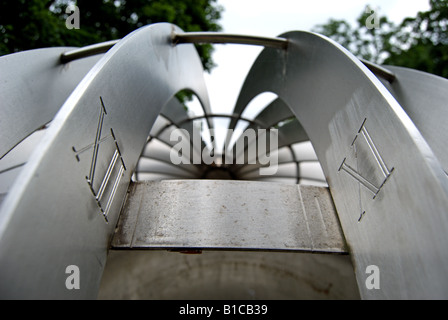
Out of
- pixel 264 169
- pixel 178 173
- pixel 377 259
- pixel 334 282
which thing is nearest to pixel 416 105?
pixel 377 259

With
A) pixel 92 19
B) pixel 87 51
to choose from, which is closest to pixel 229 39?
pixel 87 51

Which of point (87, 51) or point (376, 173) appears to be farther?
point (87, 51)

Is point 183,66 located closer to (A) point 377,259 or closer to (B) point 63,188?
(B) point 63,188

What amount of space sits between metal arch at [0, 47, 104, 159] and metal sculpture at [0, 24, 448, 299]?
29 millimetres

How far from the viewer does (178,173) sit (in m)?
16.9

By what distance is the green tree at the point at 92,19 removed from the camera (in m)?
10.8

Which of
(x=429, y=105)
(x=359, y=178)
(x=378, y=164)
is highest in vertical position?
(x=429, y=105)

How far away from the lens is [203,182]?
6102 mm

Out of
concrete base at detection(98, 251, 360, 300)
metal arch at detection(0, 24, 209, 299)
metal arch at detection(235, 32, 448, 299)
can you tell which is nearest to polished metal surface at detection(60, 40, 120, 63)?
metal arch at detection(0, 24, 209, 299)

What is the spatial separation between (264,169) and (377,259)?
1197 centimetres

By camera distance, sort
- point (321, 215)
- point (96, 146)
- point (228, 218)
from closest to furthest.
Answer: point (96, 146), point (228, 218), point (321, 215)

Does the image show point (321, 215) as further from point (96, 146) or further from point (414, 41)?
point (414, 41)

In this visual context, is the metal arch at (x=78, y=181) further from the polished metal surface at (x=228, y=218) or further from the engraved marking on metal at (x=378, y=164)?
the engraved marking on metal at (x=378, y=164)

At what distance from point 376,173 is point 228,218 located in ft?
8.34
